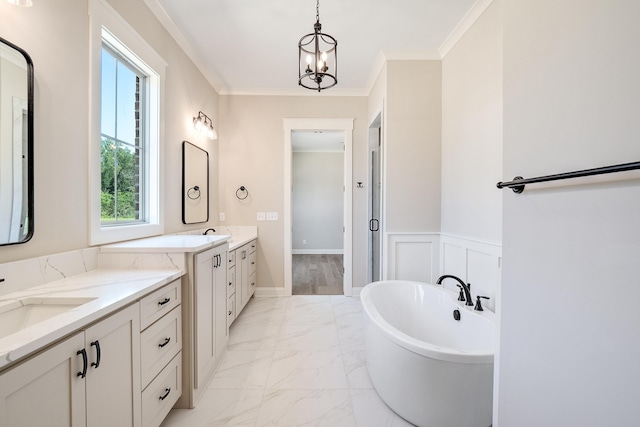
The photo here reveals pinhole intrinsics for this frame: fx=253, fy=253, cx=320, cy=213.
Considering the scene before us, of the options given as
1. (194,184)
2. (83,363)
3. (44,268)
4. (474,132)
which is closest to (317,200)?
(194,184)

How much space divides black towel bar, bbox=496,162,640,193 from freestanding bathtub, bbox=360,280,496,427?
3.20 feet

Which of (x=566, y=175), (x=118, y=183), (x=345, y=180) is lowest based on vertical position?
(x=566, y=175)

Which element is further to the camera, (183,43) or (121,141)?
(183,43)

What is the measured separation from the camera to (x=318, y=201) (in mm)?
6770

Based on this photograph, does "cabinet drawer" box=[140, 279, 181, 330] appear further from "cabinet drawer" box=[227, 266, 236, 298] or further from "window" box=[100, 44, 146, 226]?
"cabinet drawer" box=[227, 266, 236, 298]

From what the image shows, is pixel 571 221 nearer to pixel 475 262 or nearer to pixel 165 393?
pixel 475 262

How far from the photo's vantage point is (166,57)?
2.19 metres

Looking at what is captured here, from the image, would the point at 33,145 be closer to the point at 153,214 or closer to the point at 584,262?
the point at 153,214

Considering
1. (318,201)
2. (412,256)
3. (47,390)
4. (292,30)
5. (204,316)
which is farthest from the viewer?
(318,201)

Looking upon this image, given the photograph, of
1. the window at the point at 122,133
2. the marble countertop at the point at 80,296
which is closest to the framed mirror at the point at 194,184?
the window at the point at 122,133

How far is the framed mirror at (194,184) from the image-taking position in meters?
2.51

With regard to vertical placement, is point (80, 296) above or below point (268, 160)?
below

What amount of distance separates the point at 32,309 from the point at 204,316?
808 mm

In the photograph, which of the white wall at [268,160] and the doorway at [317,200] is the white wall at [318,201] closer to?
the doorway at [317,200]
